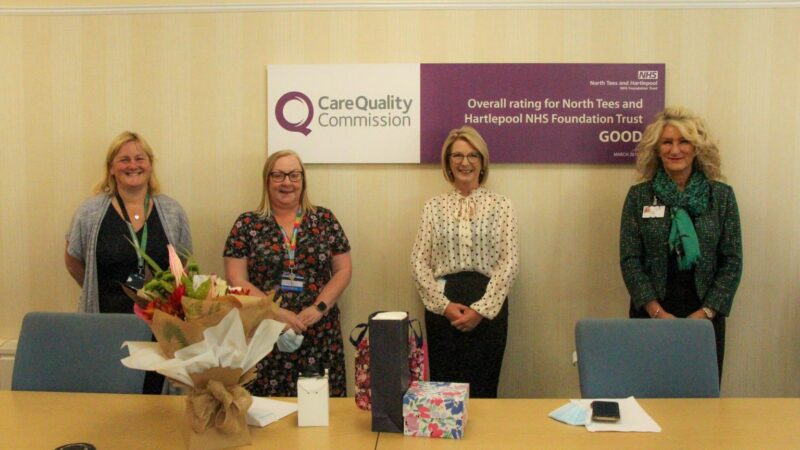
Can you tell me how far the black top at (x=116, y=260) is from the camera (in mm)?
3400

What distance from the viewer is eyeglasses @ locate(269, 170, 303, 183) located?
3535 millimetres

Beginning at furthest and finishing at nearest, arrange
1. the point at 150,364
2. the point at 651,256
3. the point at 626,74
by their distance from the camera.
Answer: the point at 626,74 < the point at 651,256 < the point at 150,364

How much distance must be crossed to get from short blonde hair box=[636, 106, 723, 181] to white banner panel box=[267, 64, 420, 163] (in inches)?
46.3

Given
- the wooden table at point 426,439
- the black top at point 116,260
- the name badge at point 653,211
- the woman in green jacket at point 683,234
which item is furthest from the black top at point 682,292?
the black top at point 116,260

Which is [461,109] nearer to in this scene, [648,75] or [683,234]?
[648,75]

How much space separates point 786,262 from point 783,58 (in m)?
1.10

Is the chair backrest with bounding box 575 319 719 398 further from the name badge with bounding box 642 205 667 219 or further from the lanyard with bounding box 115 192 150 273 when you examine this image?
the lanyard with bounding box 115 192 150 273

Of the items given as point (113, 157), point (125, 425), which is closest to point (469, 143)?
point (113, 157)

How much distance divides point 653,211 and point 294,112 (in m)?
1.93

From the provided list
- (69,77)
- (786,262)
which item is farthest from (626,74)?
(69,77)

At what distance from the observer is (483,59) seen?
3.86 metres

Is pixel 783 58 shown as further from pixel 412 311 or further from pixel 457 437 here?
pixel 457 437

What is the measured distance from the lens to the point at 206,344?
1.79 metres

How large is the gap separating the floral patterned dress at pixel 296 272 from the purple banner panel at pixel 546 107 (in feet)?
2.82
